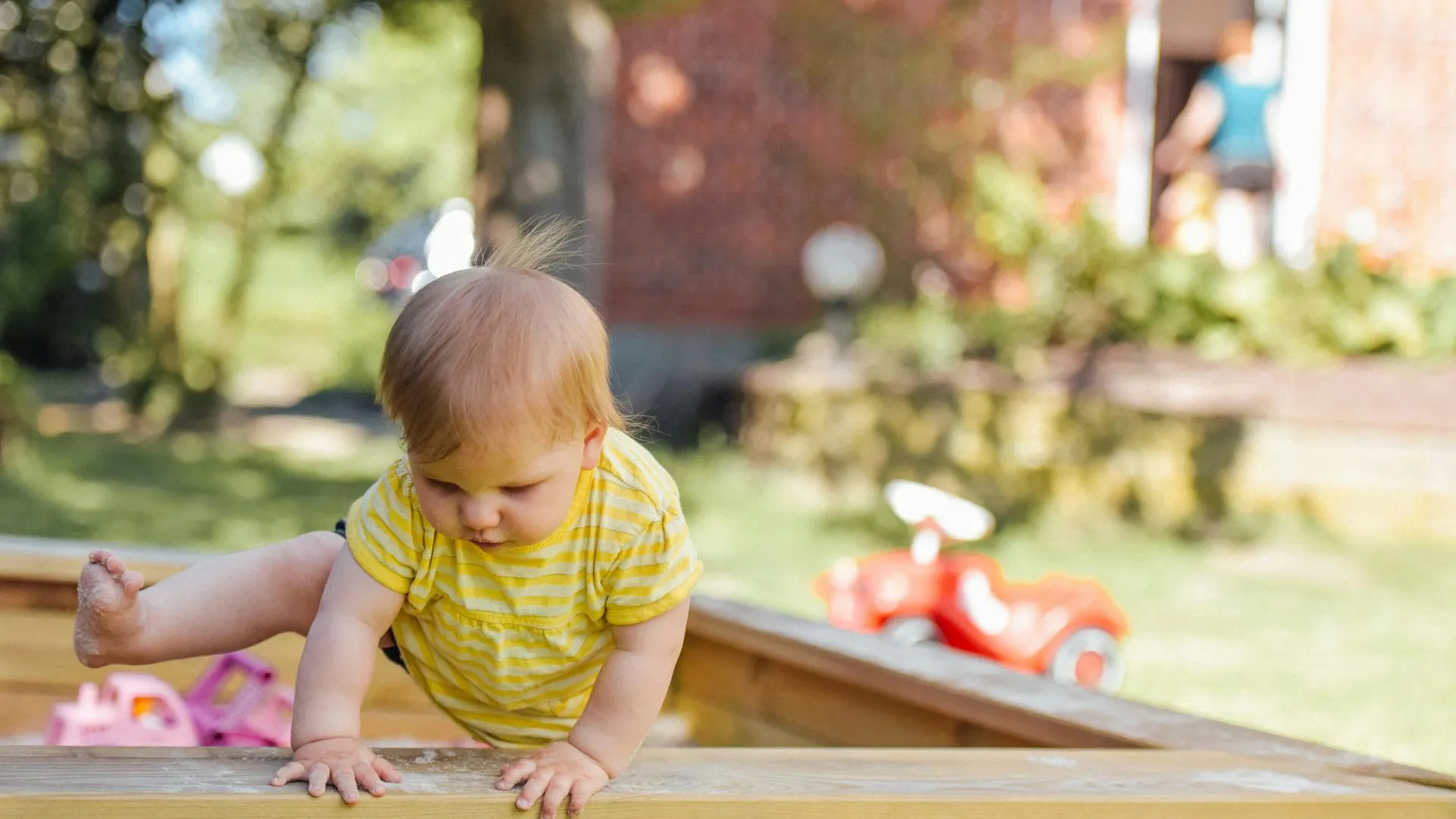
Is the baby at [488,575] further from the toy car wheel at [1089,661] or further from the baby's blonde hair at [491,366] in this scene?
the toy car wheel at [1089,661]

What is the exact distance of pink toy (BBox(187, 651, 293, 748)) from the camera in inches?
98.0

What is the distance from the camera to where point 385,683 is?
299 cm

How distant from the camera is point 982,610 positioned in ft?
12.5

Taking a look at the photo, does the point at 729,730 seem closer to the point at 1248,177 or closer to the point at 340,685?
the point at 340,685

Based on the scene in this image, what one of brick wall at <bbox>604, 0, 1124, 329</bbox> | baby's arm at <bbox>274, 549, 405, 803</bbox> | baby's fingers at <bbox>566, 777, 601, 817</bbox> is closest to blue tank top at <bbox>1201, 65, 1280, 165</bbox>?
brick wall at <bbox>604, 0, 1124, 329</bbox>

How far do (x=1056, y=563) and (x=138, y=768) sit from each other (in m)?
4.95

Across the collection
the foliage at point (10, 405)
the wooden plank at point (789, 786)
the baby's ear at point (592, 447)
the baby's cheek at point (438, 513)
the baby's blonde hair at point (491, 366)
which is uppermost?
the baby's blonde hair at point (491, 366)

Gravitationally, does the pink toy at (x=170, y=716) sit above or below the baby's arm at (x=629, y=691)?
below

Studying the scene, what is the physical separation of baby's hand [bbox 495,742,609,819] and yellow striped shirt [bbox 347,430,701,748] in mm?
212

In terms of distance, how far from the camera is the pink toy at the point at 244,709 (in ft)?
8.16

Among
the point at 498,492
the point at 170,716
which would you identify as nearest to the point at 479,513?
the point at 498,492

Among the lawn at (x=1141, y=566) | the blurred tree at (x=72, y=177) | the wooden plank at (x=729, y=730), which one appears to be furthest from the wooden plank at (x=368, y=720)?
the blurred tree at (x=72, y=177)

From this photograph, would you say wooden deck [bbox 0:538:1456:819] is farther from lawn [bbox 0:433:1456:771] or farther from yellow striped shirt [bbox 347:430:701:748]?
lawn [bbox 0:433:1456:771]

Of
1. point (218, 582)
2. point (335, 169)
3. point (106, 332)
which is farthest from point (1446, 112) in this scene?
point (335, 169)
